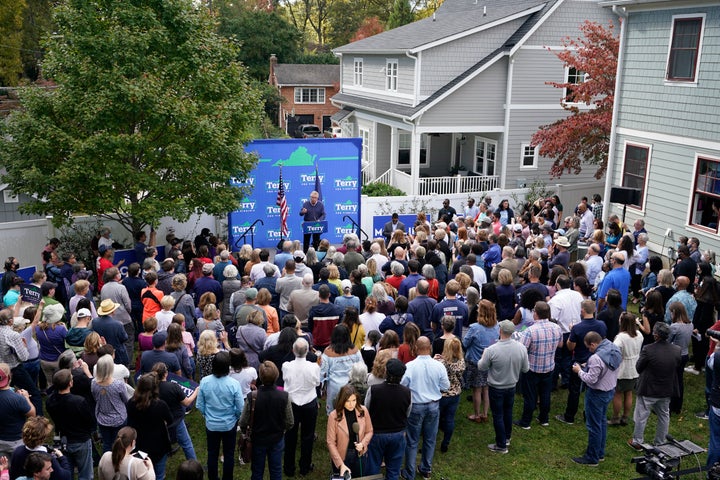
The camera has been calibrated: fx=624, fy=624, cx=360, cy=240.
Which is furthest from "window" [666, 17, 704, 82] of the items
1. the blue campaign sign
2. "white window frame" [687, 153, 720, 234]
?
the blue campaign sign

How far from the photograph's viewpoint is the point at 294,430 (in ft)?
24.5

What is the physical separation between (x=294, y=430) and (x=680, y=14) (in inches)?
554

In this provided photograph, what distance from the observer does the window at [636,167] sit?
55.8 ft

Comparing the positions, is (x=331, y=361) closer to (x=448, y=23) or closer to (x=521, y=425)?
(x=521, y=425)

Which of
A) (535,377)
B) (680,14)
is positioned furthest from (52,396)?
(680,14)

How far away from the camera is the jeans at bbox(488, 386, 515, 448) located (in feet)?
26.2

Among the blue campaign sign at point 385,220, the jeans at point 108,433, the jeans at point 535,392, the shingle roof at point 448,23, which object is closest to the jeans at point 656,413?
the jeans at point 535,392

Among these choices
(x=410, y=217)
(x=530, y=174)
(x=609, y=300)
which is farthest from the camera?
(x=530, y=174)

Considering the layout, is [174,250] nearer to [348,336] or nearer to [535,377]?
[348,336]

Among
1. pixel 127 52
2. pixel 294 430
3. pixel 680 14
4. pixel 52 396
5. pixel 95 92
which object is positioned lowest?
pixel 294 430

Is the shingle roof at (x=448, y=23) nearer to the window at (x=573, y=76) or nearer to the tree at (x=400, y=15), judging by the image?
the window at (x=573, y=76)

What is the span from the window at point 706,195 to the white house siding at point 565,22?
36.6 ft

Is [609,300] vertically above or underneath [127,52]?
underneath

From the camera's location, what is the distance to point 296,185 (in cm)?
1748
